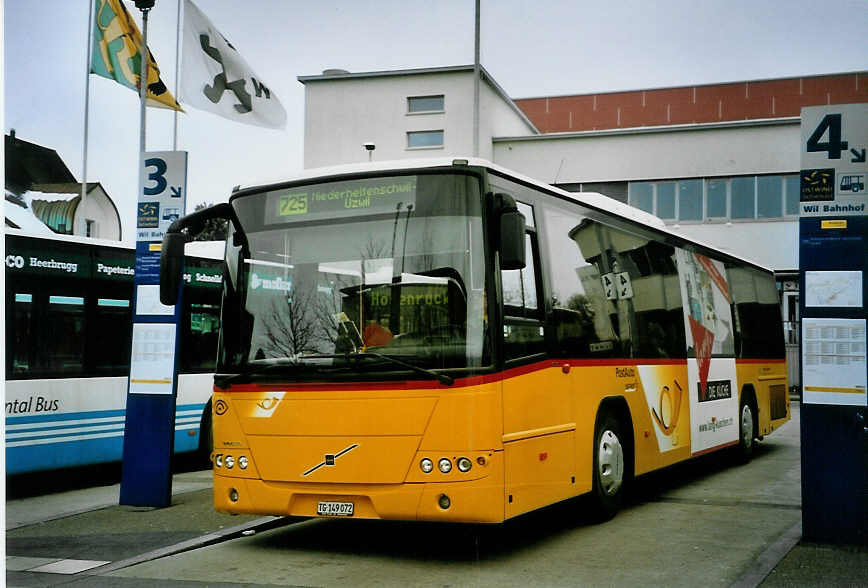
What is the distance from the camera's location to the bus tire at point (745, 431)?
14.8m

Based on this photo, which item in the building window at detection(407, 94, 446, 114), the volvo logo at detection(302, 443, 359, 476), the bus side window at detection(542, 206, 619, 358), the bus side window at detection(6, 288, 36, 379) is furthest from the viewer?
the building window at detection(407, 94, 446, 114)

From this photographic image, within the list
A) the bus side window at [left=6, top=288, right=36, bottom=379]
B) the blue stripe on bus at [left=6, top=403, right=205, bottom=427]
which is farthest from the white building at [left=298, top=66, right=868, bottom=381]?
the bus side window at [left=6, top=288, right=36, bottom=379]

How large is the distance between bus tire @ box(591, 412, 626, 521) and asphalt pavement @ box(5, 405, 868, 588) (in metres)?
0.18

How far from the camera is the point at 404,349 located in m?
7.61

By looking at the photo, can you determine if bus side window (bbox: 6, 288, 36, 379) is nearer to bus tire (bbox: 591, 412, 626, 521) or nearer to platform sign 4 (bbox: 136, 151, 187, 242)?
platform sign 4 (bbox: 136, 151, 187, 242)

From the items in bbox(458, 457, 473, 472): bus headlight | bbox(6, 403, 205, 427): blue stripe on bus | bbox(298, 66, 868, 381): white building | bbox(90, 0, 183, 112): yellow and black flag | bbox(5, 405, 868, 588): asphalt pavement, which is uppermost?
bbox(298, 66, 868, 381): white building

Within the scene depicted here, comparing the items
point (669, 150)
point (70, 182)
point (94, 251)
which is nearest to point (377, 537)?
point (94, 251)

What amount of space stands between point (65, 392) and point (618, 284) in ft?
21.4

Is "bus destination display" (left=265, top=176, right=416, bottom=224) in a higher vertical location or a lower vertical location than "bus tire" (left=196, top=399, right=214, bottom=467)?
higher

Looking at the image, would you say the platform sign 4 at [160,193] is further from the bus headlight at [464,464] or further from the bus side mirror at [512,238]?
the bus headlight at [464,464]

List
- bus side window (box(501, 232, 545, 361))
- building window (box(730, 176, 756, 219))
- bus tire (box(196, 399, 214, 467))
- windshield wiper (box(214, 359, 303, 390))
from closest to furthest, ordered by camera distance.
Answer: bus side window (box(501, 232, 545, 361)) < windshield wiper (box(214, 359, 303, 390)) < bus tire (box(196, 399, 214, 467)) < building window (box(730, 176, 756, 219))

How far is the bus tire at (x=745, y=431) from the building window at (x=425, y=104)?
3305 centimetres

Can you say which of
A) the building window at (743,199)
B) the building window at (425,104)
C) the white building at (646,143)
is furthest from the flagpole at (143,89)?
the building window at (425,104)

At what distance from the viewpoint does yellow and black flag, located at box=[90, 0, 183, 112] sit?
47.1 feet
